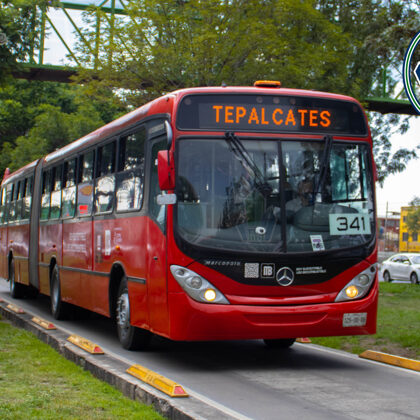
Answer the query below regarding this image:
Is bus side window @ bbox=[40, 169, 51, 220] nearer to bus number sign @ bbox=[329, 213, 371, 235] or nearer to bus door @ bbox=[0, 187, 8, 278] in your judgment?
bus door @ bbox=[0, 187, 8, 278]

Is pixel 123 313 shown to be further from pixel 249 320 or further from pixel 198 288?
pixel 249 320

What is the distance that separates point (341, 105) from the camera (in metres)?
9.68

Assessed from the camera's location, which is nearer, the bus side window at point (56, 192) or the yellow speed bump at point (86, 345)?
the yellow speed bump at point (86, 345)

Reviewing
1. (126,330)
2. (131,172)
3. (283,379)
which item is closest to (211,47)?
(131,172)

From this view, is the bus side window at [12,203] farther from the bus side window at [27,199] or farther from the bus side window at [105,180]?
the bus side window at [105,180]

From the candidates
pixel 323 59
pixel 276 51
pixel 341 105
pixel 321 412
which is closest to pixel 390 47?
pixel 323 59

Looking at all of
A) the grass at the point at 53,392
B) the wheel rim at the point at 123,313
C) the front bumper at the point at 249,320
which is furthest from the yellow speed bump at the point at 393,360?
the grass at the point at 53,392

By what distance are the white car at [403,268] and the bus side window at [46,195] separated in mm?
23048

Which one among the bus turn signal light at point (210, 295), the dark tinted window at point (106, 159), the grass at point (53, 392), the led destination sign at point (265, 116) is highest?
the led destination sign at point (265, 116)

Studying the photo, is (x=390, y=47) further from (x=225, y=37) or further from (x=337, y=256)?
(x=337, y=256)

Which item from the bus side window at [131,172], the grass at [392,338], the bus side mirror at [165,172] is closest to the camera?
the bus side mirror at [165,172]

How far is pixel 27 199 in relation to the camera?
19.0 m

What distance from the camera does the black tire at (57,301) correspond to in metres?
14.9

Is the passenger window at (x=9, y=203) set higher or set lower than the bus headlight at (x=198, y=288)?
higher
